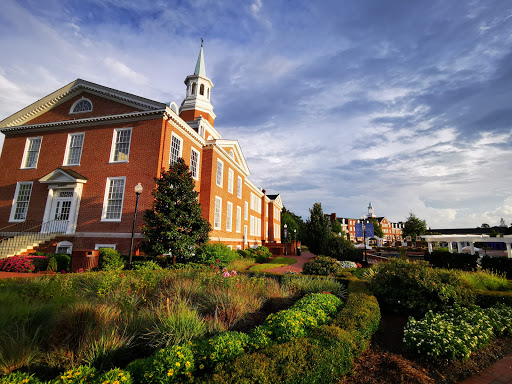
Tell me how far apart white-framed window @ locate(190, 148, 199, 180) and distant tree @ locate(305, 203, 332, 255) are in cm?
1218

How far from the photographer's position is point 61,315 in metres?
4.07

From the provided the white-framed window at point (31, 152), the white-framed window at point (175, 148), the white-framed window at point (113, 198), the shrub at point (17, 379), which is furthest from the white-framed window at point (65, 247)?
the shrub at point (17, 379)

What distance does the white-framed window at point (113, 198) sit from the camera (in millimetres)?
16297

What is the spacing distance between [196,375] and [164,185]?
38.3 feet

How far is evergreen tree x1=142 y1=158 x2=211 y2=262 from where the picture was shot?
12.8 metres

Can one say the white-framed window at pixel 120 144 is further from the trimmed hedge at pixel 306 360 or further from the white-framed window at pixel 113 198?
the trimmed hedge at pixel 306 360

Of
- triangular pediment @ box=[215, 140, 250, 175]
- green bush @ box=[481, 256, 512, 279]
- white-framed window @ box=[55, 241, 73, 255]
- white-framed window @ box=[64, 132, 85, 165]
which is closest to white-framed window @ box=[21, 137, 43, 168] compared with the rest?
white-framed window @ box=[64, 132, 85, 165]

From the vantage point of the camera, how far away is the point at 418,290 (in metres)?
A: 6.83

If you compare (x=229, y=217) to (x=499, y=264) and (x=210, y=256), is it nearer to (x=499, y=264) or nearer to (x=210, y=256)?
(x=210, y=256)

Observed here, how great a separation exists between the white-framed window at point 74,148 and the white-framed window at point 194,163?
7409 millimetres

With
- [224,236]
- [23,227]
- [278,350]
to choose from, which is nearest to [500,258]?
[278,350]

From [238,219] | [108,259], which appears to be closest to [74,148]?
[108,259]

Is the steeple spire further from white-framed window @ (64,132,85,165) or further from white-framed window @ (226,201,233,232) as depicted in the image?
white-framed window @ (226,201,233,232)

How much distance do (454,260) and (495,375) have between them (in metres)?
15.1
